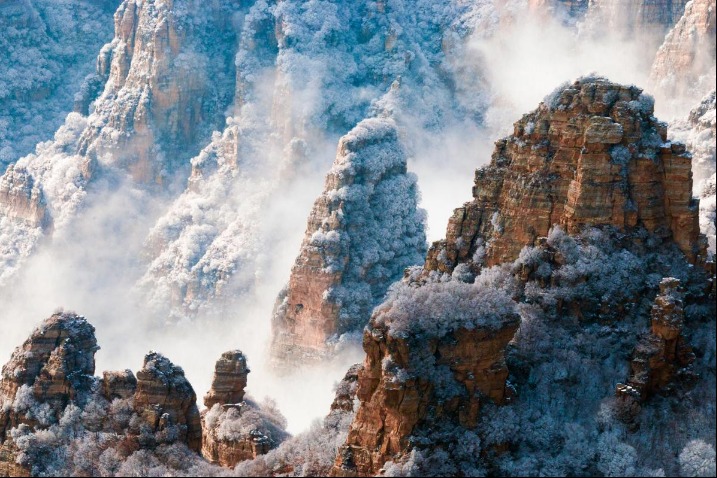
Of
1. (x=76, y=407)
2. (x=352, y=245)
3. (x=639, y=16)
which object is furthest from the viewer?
(x=639, y=16)

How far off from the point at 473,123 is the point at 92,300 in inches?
1379

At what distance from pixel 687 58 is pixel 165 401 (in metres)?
45.6

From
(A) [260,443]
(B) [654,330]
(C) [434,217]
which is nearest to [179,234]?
(C) [434,217]

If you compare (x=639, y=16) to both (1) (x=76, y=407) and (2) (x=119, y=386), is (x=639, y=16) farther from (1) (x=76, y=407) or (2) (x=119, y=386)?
(1) (x=76, y=407)

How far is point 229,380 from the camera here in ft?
→ 213

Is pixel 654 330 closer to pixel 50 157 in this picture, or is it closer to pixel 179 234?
pixel 179 234

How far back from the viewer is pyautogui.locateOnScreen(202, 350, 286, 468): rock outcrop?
58.9 meters

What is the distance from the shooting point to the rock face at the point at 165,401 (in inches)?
2044

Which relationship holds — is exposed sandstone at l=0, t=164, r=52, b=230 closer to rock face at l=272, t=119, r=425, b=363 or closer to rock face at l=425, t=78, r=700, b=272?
rock face at l=272, t=119, r=425, b=363

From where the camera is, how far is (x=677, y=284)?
158ft

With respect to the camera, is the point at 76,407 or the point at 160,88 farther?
the point at 160,88

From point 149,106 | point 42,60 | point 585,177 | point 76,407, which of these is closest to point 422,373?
point 585,177

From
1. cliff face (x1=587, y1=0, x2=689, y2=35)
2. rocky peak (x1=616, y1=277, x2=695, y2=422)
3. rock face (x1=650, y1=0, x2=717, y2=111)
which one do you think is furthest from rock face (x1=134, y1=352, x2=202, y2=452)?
cliff face (x1=587, y1=0, x2=689, y2=35)

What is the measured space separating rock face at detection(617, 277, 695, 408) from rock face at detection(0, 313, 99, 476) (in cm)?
1686
